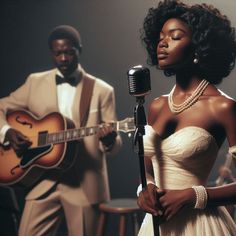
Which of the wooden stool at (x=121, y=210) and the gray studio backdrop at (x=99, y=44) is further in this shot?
the gray studio backdrop at (x=99, y=44)

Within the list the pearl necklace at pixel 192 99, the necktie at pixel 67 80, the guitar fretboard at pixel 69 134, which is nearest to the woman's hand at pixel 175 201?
the pearl necklace at pixel 192 99

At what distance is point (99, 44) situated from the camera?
1.99 m

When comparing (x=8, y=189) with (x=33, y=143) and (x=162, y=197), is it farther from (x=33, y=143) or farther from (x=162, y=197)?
(x=162, y=197)

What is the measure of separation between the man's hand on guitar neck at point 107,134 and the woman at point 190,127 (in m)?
0.56

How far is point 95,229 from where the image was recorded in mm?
1926

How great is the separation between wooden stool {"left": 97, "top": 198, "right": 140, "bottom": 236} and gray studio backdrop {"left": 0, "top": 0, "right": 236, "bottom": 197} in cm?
5

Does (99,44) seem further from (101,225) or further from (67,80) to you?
(101,225)

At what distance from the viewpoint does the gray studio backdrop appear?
6.20 feet

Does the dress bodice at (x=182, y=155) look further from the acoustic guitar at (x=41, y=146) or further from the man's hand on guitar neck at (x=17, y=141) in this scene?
the man's hand on guitar neck at (x=17, y=141)

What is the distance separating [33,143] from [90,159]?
279mm

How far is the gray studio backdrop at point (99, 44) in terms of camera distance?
6.20 feet

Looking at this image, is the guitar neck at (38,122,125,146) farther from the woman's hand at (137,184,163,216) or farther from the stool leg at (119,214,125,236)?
the woman's hand at (137,184,163,216)

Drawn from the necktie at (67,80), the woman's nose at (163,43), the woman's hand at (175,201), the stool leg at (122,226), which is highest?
the necktie at (67,80)

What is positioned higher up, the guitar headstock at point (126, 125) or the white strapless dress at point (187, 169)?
the guitar headstock at point (126, 125)
